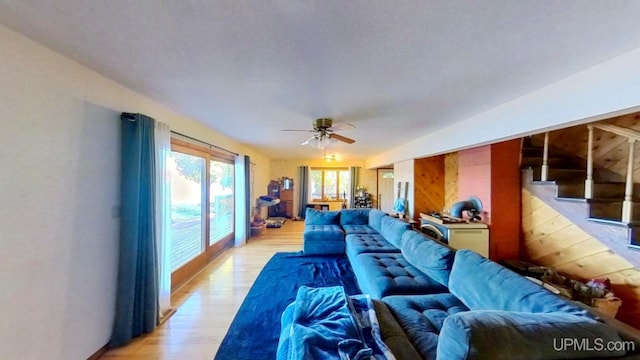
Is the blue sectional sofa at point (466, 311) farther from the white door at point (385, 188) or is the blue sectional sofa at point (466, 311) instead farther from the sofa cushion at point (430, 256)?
the white door at point (385, 188)

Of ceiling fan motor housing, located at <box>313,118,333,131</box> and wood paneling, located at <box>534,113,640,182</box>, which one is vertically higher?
ceiling fan motor housing, located at <box>313,118,333,131</box>

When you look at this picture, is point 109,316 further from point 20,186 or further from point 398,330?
point 398,330

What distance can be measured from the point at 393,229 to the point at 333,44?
2.77 meters

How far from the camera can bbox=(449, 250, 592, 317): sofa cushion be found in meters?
1.31

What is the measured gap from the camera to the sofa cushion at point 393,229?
129 inches

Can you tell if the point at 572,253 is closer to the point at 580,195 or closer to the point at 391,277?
the point at 580,195

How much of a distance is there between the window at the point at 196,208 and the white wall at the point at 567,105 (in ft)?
11.7

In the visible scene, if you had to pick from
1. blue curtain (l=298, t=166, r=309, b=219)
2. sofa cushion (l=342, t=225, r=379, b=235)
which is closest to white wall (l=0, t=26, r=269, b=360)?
sofa cushion (l=342, t=225, r=379, b=235)

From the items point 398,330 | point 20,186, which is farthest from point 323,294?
point 20,186

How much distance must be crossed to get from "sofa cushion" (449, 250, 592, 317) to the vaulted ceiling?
143 cm

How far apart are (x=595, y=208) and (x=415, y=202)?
2.69 metres

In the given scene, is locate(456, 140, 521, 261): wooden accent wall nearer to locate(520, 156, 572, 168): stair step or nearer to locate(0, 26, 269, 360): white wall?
locate(520, 156, 572, 168): stair step

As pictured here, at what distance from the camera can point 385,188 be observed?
351 inches

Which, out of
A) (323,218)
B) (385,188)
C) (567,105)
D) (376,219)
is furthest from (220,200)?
(385,188)
